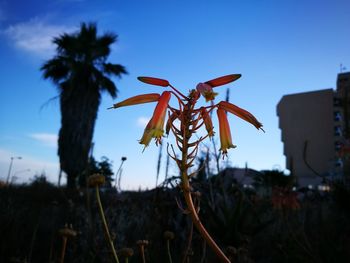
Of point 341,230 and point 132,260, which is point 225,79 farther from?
point 341,230

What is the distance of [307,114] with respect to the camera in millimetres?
51719

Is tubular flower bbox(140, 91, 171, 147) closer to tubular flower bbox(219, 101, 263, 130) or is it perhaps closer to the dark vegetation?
tubular flower bbox(219, 101, 263, 130)

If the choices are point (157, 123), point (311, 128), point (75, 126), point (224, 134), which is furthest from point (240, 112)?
point (311, 128)

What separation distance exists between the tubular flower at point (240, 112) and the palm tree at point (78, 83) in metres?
16.5

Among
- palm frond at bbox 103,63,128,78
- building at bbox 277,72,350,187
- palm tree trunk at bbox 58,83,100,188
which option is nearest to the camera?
palm tree trunk at bbox 58,83,100,188

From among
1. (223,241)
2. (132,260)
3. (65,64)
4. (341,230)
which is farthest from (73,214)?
(65,64)

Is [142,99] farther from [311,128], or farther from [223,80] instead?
[311,128]

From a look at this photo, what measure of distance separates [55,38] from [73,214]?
16269 mm

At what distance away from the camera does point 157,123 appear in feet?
3.22

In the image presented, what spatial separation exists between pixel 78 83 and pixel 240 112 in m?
18.0

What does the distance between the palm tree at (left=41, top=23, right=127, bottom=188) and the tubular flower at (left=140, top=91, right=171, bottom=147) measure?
16444 millimetres

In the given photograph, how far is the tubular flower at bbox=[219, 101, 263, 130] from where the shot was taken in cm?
103

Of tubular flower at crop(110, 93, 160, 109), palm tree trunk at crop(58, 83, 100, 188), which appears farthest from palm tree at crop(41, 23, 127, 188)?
tubular flower at crop(110, 93, 160, 109)

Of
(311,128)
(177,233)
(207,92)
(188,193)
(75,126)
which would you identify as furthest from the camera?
(311,128)
